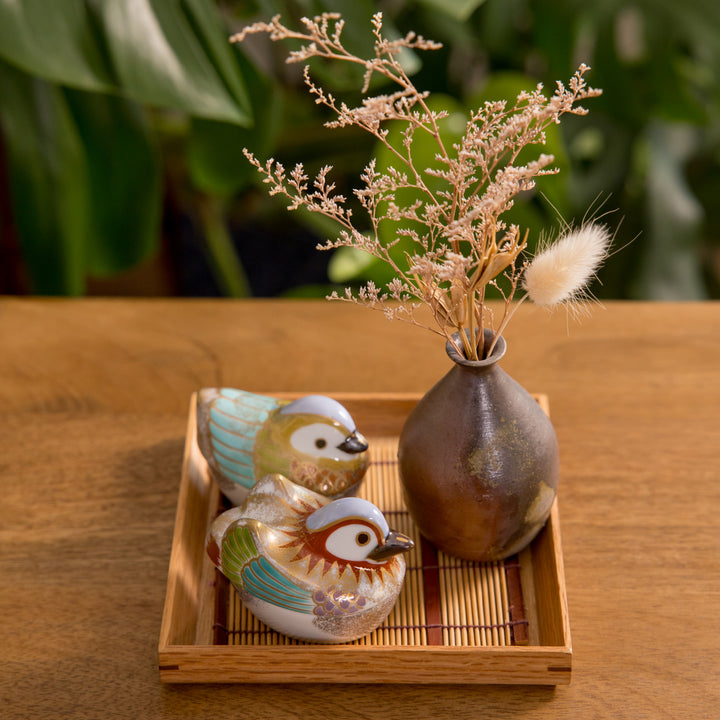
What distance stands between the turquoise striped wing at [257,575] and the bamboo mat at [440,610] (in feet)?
0.22

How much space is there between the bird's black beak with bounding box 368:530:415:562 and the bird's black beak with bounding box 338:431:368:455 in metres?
0.10

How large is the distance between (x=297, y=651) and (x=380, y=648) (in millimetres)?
63

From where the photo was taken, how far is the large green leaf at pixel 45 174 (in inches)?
48.3

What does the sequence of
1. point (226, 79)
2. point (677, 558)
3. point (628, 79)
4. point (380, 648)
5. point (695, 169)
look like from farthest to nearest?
1. point (695, 169)
2. point (628, 79)
3. point (226, 79)
4. point (677, 558)
5. point (380, 648)

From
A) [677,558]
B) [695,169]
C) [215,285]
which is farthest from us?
[215,285]

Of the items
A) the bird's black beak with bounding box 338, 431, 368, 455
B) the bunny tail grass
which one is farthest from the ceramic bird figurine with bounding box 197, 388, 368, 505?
the bunny tail grass

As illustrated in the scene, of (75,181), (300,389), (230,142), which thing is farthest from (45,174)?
(300,389)

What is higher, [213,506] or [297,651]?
[213,506]

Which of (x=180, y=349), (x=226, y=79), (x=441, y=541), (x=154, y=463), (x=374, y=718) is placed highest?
(x=226, y=79)

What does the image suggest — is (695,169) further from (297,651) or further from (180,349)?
(297,651)

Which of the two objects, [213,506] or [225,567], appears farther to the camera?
[213,506]

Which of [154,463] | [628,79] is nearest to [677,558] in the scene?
[154,463]

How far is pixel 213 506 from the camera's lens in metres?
0.85

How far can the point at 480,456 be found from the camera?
0.68 meters
